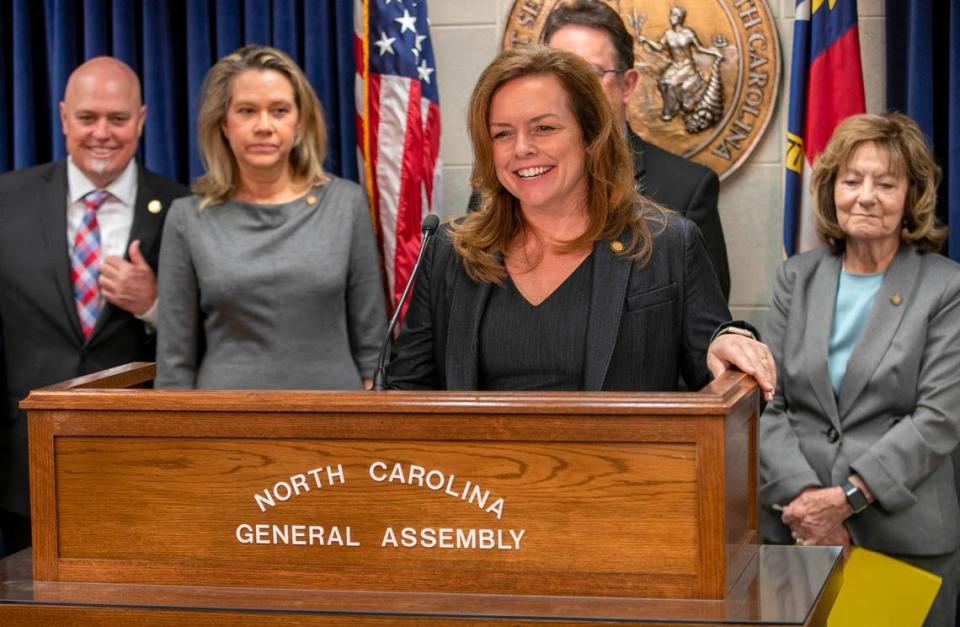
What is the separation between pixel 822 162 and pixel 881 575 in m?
1.22

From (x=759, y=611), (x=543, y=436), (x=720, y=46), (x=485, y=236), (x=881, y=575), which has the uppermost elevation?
(x=720, y=46)

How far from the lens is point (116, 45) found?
445 cm

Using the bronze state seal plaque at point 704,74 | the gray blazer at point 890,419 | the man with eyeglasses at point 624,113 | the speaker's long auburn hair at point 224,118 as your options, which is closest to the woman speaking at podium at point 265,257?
the speaker's long auburn hair at point 224,118

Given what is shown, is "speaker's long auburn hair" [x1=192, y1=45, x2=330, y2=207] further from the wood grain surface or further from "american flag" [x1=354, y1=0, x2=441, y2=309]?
the wood grain surface

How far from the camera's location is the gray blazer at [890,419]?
3.50 meters

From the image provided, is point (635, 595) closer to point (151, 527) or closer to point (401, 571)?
point (401, 571)

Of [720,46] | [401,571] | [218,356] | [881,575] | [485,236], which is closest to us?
[401,571]

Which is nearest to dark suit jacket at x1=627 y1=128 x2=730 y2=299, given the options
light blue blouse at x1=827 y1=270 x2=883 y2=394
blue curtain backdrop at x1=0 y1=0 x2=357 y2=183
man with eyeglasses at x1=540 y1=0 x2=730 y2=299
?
man with eyeglasses at x1=540 y1=0 x2=730 y2=299

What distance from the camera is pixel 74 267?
12.6 ft

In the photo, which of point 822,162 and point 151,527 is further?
point 822,162

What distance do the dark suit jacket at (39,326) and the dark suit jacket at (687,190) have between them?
4.58 ft

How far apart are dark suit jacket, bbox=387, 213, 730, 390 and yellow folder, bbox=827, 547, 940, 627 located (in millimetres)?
760

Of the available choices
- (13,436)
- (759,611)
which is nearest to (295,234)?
(13,436)

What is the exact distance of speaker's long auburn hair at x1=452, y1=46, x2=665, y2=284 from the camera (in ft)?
8.31
